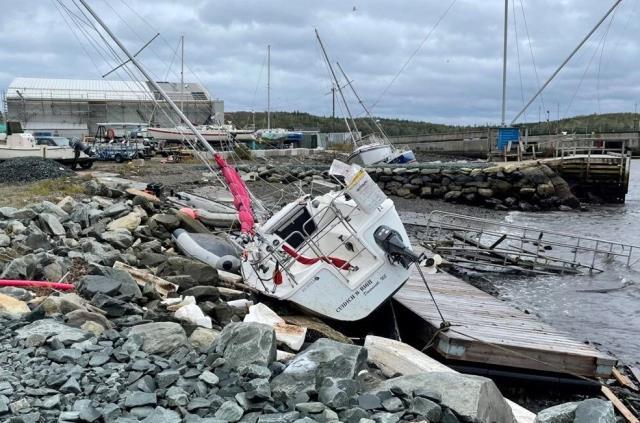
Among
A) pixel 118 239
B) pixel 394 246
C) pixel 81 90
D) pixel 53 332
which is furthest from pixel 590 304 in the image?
pixel 81 90

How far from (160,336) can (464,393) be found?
2.68m

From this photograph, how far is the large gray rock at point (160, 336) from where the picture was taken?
540 centimetres

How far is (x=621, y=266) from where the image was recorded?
16453 mm

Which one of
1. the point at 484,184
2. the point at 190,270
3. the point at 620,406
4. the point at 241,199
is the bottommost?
the point at 620,406

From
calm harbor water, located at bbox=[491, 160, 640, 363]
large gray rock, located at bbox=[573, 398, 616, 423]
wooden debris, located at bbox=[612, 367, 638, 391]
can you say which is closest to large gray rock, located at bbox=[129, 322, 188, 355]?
large gray rock, located at bbox=[573, 398, 616, 423]

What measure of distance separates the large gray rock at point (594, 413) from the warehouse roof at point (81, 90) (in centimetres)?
6173

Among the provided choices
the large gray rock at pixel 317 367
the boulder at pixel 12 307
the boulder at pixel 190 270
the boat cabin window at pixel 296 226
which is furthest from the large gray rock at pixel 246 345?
the boat cabin window at pixel 296 226

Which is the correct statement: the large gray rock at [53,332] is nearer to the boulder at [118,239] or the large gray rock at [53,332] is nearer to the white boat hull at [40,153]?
the boulder at [118,239]

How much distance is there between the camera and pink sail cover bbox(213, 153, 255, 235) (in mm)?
10044

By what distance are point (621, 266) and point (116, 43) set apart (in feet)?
44.1

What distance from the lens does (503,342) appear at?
24.8 ft

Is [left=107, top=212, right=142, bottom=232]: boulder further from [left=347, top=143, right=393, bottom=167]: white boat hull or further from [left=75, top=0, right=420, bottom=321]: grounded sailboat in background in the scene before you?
[left=347, top=143, right=393, bottom=167]: white boat hull

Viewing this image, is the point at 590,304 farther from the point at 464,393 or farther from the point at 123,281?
the point at 123,281

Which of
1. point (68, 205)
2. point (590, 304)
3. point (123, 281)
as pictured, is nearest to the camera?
point (123, 281)
